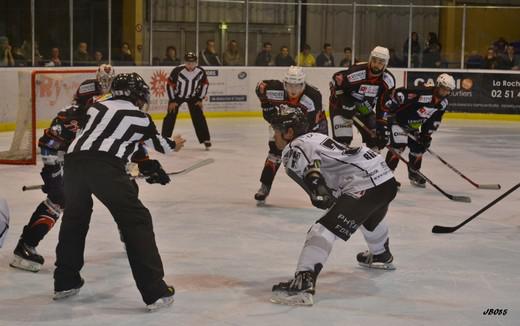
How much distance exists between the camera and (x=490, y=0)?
1938 centimetres

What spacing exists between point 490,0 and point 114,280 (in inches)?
630

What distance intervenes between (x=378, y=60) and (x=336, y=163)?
3.46m

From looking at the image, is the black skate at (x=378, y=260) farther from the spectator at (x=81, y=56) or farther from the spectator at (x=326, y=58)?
the spectator at (x=326, y=58)

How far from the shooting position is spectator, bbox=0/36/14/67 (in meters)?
11.9

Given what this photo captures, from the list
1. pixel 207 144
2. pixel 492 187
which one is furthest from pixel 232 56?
pixel 492 187

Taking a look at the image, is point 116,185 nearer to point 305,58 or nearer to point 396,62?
point 305,58

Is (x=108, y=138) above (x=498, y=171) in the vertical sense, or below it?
above

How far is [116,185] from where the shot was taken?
4102mm

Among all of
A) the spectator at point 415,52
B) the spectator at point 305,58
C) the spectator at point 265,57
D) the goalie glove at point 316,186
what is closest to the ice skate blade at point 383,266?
the goalie glove at point 316,186

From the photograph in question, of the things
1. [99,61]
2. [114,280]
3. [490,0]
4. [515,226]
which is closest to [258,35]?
[99,61]

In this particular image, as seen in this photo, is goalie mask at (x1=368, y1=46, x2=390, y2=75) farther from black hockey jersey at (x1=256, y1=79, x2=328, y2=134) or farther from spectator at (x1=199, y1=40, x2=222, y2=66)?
spectator at (x1=199, y1=40, x2=222, y2=66)

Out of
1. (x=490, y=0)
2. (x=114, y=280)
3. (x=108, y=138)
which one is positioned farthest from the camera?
(x=490, y=0)

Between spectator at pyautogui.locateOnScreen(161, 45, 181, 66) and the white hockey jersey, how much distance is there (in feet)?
31.7

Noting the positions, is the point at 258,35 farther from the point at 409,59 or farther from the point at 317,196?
the point at 317,196
